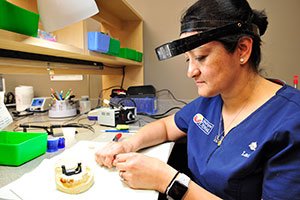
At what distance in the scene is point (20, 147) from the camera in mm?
718

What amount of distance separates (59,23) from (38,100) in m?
1.09

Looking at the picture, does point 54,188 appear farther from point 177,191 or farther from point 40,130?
point 40,130

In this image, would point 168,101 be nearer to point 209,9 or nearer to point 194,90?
point 194,90

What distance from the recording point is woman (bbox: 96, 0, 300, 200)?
1.89 feet

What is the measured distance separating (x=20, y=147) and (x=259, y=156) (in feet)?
2.48

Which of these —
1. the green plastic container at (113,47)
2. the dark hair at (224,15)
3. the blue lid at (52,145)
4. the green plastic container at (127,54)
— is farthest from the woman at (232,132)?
the green plastic container at (127,54)

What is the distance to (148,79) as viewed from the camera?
221 centimetres

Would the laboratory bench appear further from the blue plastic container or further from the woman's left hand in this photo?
the blue plastic container

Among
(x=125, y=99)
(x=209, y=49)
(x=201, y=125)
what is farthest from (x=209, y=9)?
(x=125, y=99)

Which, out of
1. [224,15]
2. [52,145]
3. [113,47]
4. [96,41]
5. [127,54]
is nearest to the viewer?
[224,15]

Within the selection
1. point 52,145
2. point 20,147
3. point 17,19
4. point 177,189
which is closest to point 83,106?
point 52,145

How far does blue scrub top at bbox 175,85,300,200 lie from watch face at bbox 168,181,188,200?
4.9 inches

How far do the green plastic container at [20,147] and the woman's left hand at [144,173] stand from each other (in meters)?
0.33

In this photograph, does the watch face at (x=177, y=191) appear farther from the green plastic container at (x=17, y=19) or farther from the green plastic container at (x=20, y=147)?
the green plastic container at (x=17, y=19)
